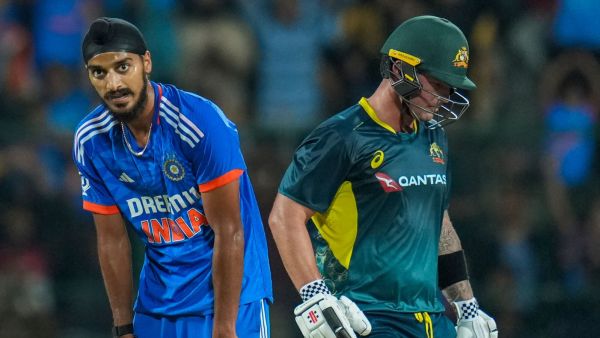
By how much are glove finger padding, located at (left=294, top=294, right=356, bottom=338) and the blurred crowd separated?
154 inches

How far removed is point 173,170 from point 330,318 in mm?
918

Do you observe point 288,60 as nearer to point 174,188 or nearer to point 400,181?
point 400,181

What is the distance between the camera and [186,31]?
10.6 meters

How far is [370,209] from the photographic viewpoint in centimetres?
514

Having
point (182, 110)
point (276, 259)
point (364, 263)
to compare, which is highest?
point (182, 110)

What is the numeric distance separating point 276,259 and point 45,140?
2.38 m

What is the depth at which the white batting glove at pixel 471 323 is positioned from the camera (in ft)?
17.9

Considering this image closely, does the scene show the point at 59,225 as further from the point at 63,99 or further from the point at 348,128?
the point at 348,128

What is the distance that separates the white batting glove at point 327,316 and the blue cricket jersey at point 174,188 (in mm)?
265

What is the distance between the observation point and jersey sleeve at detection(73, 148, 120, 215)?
5184 mm

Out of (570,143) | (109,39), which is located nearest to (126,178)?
(109,39)

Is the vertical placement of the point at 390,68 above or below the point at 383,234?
above

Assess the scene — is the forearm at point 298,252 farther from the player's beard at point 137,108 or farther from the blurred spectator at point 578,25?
the blurred spectator at point 578,25

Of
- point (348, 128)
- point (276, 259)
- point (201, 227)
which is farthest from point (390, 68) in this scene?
point (276, 259)
